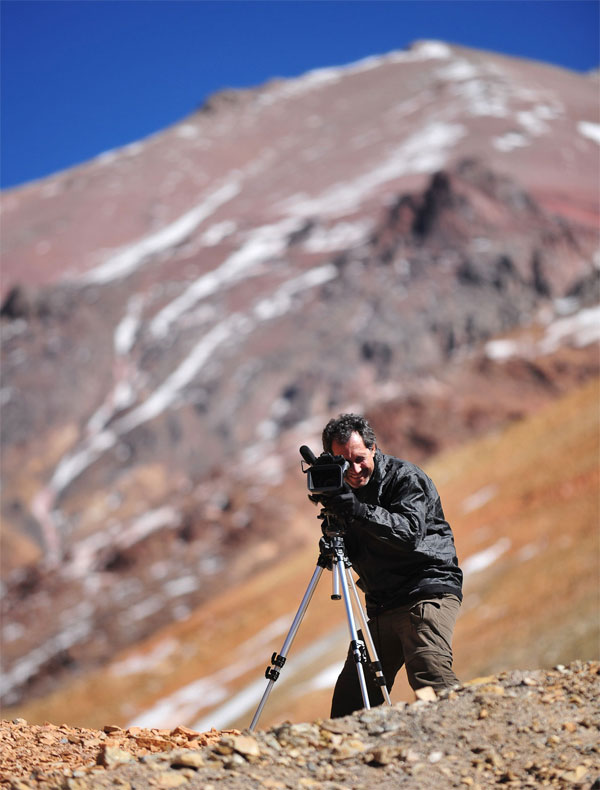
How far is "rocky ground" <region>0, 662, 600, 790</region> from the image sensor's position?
432 centimetres

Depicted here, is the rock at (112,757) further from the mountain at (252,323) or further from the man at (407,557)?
the mountain at (252,323)

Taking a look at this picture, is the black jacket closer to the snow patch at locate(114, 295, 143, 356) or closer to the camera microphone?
the camera microphone

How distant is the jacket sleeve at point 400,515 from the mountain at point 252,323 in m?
40.4

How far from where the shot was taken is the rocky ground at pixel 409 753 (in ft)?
14.2

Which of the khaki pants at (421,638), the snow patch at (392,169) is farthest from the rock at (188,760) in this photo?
the snow patch at (392,169)

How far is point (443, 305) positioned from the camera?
7969cm

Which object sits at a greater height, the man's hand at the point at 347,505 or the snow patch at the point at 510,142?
the snow patch at the point at 510,142

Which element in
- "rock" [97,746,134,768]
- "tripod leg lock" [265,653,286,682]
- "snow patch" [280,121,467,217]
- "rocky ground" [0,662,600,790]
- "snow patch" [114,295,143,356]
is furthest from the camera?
"snow patch" [280,121,467,217]

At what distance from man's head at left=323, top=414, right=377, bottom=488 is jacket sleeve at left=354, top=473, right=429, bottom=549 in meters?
0.15

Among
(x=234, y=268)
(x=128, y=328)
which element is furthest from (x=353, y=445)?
(x=234, y=268)

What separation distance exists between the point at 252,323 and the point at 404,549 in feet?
266

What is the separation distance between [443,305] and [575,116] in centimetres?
5917

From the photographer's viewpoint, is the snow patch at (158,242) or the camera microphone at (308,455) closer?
the camera microphone at (308,455)

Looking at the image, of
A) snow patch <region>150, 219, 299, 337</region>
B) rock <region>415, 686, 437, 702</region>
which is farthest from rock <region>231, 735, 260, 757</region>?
snow patch <region>150, 219, 299, 337</region>
